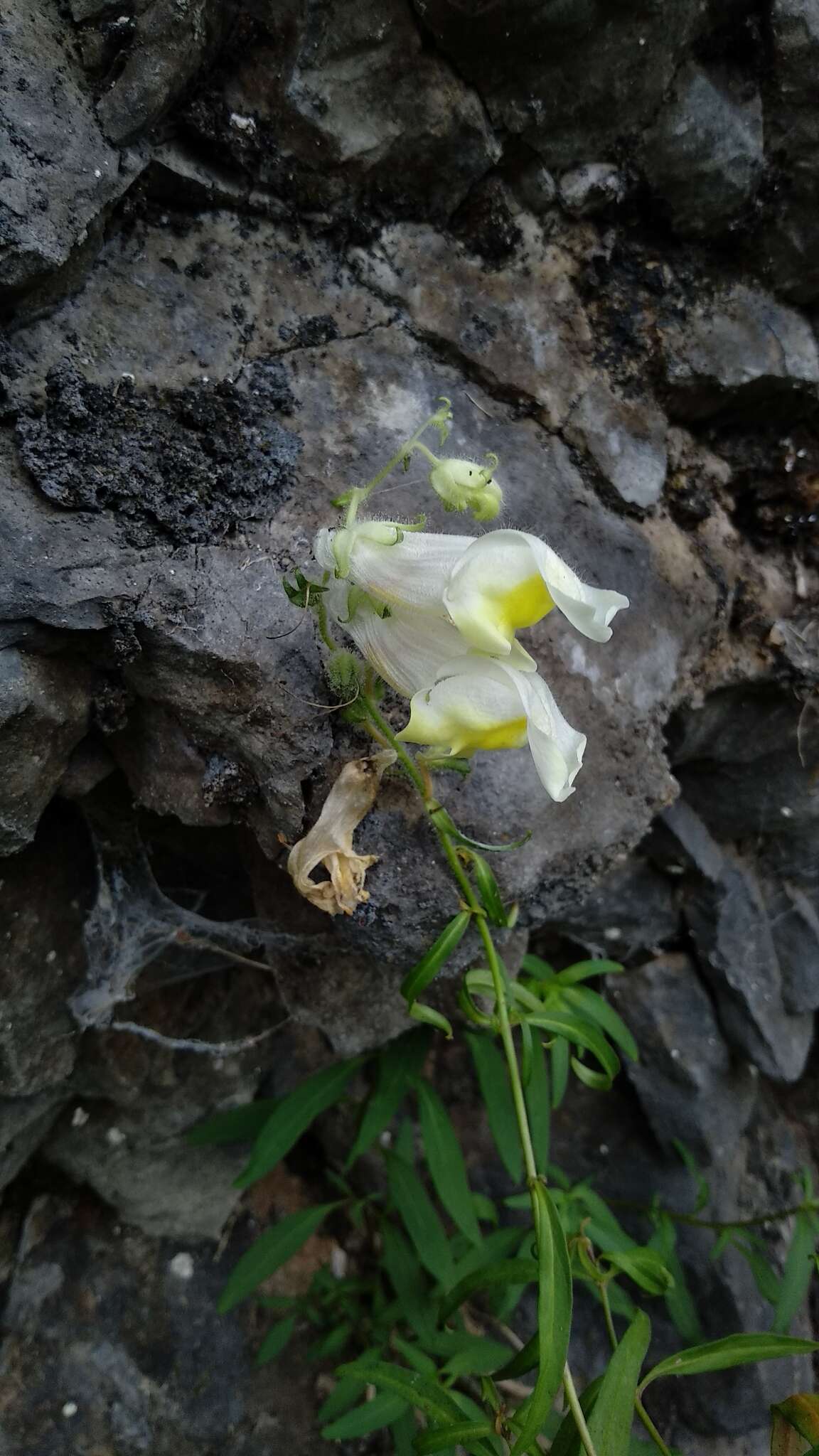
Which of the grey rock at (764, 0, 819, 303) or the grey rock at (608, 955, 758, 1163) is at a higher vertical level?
the grey rock at (764, 0, 819, 303)

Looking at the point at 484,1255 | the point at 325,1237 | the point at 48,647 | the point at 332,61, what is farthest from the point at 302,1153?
the point at 332,61

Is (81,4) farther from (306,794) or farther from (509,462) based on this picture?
(306,794)

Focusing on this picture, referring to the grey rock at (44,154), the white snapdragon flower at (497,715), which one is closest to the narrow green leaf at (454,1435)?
the white snapdragon flower at (497,715)

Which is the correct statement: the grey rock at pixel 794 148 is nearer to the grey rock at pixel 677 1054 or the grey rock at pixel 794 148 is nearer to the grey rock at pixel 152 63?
the grey rock at pixel 152 63

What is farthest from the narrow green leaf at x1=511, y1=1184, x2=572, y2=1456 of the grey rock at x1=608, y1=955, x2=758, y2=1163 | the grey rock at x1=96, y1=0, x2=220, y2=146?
the grey rock at x1=96, y1=0, x2=220, y2=146

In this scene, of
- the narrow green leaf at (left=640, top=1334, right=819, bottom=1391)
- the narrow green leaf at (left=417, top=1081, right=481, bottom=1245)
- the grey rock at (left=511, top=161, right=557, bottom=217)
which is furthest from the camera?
the narrow green leaf at (left=417, top=1081, right=481, bottom=1245)

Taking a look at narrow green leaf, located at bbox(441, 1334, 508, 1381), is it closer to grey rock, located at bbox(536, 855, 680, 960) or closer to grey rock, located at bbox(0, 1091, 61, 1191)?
grey rock, located at bbox(536, 855, 680, 960)
